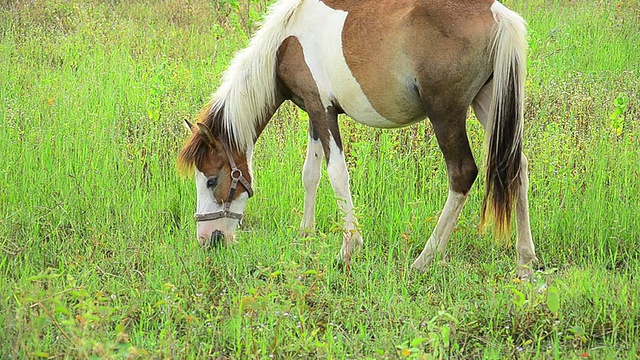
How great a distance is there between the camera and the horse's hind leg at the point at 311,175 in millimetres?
4984

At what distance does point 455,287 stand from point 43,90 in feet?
14.4

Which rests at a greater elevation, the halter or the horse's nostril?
the halter

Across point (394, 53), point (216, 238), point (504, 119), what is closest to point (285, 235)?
point (216, 238)

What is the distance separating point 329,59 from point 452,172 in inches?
37.7

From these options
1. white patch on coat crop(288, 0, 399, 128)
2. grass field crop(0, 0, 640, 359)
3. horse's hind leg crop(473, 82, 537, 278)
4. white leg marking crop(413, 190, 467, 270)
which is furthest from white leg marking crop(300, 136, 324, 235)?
horse's hind leg crop(473, 82, 537, 278)

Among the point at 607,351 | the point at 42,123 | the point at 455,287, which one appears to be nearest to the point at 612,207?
the point at 455,287

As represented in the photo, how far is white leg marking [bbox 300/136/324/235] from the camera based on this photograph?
500cm

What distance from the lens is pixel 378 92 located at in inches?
169

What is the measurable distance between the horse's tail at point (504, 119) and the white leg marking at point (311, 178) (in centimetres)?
124

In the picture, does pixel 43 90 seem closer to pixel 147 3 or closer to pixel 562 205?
pixel 147 3

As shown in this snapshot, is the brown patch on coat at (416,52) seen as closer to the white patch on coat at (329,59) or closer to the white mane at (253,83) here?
the white patch on coat at (329,59)

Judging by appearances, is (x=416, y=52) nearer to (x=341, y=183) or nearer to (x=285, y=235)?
(x=341, y=183)

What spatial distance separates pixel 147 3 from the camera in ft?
33.4

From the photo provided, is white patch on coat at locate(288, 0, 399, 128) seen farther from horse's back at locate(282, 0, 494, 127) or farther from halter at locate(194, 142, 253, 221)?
halter at locate(194, 142, 253, 221)
